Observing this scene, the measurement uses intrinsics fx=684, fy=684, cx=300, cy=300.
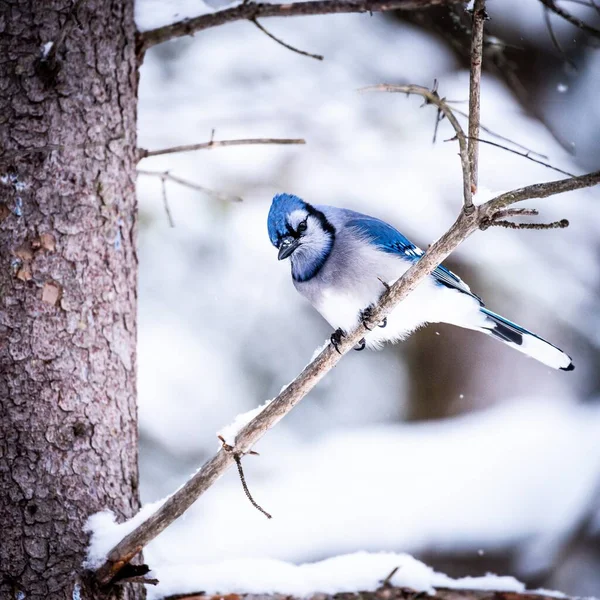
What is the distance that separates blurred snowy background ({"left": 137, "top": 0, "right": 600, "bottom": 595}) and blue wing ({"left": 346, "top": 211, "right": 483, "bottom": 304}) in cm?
127

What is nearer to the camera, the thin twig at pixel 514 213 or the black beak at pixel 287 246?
the thin twig at pixel 514 213

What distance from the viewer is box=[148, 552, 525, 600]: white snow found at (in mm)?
1890

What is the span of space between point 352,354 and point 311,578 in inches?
99.6

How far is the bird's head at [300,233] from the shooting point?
2492 mm

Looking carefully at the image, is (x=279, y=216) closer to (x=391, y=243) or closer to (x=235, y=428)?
(x=391, y=243)

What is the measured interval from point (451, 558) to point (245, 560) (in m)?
2.59

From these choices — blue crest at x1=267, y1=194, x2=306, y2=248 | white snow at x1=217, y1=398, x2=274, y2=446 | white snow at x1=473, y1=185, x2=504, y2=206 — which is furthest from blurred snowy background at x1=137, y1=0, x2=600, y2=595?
white snow at x1=473, y1=185, x2=504, y2=206

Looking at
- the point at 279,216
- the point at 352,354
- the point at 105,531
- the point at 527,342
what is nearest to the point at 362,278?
the point at 279,216

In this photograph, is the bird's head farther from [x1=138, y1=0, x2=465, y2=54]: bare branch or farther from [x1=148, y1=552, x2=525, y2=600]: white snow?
[x1=148, y1=552, x2=525, y2=600]: white snow

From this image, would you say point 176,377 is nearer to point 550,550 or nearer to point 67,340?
point 67,340

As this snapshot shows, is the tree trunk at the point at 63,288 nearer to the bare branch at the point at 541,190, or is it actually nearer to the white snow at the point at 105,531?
the white snow at the point at 105,531

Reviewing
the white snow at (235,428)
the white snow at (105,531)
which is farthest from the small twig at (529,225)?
the white snow at (105,531)

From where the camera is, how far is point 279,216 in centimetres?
249

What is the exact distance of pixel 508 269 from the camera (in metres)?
4.03
